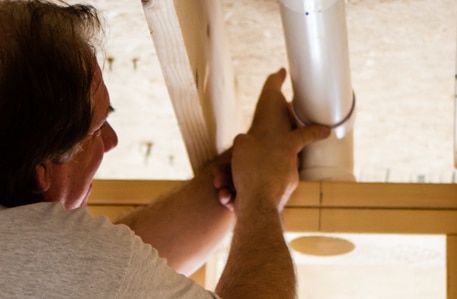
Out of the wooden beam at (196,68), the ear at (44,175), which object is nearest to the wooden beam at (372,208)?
the wooden beam at (196,68)

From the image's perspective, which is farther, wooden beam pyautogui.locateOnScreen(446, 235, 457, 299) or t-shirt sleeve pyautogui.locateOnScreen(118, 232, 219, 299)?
wooden beam pyautogui.locateOnScreen(446, 235, 457, 299)

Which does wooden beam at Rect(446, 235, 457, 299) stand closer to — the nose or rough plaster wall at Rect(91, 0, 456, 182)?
rough plaster wall at Rect(91, 0, 456, 182)

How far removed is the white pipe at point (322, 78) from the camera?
1.59 meters

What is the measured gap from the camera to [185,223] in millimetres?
1786

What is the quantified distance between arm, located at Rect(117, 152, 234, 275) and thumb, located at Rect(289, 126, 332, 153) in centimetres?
16

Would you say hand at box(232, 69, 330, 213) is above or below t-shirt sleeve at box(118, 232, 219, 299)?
below

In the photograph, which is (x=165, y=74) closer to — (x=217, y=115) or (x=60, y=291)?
(x=217, y=115)

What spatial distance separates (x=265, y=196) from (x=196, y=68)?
0.87 ft

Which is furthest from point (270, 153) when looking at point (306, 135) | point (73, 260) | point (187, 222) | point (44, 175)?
point (73, 260)

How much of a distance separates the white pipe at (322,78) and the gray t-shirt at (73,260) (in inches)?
23.9

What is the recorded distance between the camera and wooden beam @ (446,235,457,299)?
1.67 m

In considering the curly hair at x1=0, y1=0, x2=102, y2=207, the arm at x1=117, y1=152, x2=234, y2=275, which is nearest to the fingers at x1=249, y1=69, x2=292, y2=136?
the arm at x1=117, y1=152, x2=234, y2=275

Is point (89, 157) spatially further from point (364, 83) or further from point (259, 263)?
point (364, 83)

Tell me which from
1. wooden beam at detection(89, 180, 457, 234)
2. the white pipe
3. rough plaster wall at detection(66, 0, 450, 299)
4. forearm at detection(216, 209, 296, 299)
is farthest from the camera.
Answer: rough plaster wall at detection(66, 0, 450, 299)
